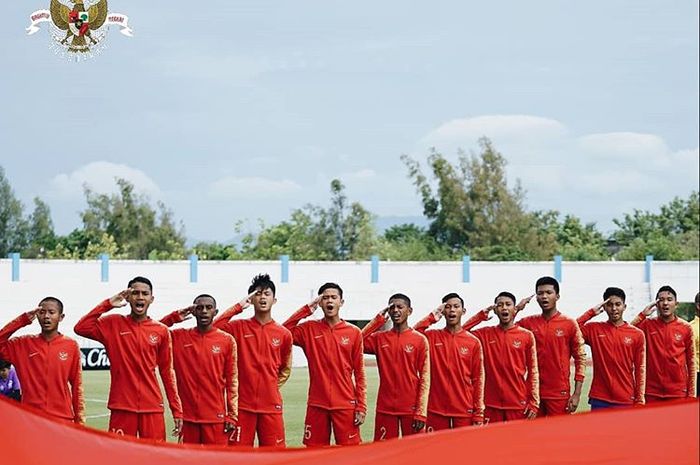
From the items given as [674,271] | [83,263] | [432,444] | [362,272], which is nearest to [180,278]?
[83,263]

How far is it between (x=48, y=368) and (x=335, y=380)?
6.42ft

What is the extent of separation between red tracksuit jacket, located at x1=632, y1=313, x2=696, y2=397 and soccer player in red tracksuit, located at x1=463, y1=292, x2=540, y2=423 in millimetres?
1317

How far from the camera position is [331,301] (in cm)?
899

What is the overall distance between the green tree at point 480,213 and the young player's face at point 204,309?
36.1m

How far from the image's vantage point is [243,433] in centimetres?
927

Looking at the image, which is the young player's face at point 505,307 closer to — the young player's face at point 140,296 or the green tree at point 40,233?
the young player's face at point 140,296

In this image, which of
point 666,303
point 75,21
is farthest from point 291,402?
point 666,303

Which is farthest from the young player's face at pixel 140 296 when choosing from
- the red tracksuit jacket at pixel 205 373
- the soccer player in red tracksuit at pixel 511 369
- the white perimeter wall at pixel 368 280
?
the white perimeter wall at pixel 368 280

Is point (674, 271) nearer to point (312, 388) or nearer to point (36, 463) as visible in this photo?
point (312, 388)

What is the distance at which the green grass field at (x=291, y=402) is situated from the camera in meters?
14.2

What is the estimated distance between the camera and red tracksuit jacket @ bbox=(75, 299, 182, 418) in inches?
352

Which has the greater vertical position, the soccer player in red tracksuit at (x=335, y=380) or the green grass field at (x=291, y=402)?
the soccer player in red tracksuit at (x=335, y=380)

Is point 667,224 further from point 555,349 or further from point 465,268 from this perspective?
point 555,349

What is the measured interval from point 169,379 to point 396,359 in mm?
1602
